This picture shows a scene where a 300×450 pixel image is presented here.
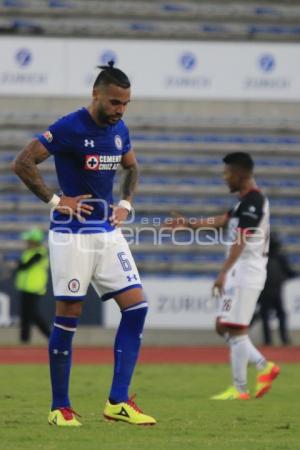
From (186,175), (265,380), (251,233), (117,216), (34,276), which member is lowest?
(265,380)

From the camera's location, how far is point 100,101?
24.9 feet

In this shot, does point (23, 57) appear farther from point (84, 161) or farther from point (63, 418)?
point (63, 418)

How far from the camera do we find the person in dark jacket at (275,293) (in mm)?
20062

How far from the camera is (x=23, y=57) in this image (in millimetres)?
23109

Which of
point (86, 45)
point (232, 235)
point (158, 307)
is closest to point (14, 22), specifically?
point (86, 45)

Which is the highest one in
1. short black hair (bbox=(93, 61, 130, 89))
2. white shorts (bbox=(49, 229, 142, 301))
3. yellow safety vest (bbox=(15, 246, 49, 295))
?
short black hair (bbox=(93, 61, 130, 89))

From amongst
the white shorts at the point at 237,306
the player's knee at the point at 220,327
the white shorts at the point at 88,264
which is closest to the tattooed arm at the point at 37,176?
the white shorts at the point at 88,264

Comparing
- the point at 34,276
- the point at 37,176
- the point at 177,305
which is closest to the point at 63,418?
the point at 37,176

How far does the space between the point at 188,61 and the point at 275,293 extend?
5.80 metres

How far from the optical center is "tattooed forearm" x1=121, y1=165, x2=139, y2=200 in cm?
820

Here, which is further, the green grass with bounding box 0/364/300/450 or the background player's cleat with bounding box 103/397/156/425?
the background player's cleat with bounding box 103/397/156/425

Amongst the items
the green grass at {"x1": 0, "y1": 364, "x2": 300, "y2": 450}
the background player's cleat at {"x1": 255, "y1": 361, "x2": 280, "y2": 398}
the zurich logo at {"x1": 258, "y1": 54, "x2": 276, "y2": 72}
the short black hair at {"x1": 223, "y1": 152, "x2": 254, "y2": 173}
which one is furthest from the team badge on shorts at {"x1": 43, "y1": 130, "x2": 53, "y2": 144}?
the zurich logo at {"x1": 258, "y1": 54, "x2": 276, "y2": 72}

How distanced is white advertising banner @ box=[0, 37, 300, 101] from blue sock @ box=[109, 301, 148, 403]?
15.8 metres

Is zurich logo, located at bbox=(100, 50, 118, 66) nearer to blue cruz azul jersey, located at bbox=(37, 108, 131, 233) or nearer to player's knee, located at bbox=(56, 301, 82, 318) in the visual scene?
blue cruz azul jersey, located at bbox=(37, 108, 131, 233)
